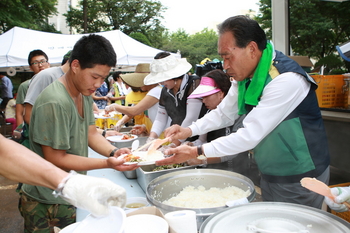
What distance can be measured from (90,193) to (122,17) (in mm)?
25494

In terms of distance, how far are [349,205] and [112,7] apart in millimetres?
25341

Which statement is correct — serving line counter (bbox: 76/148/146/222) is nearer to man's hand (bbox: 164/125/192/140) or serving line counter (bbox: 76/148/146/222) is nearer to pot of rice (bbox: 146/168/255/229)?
pot of rice (bbox: 146/168/255/229)

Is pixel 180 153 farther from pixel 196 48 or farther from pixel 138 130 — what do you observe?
pixel 196 48

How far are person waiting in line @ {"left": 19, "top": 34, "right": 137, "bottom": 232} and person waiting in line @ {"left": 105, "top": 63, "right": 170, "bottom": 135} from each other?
5.12ft

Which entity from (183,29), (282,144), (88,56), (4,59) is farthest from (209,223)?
(183,29)

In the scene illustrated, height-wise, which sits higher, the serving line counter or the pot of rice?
the pot of rice

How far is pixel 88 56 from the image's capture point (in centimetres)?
151

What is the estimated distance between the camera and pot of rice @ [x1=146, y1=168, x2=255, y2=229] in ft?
4.70

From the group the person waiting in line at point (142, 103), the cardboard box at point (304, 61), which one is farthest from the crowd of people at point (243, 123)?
the cardboard box at point (304, 61)

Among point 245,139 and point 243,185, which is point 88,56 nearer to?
point 245,139

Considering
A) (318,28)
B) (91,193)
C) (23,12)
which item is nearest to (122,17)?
(23,12)

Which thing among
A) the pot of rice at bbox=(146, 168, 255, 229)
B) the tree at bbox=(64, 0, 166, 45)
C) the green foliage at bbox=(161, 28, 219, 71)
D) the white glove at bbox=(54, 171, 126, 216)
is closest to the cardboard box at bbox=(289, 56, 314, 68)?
the pot of rice at bbox=(146, 168, 255, 229)

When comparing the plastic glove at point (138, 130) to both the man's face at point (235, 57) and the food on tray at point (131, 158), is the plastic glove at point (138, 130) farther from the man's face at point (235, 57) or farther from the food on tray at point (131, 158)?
the man's face at point (235, 57)

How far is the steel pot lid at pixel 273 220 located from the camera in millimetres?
875
